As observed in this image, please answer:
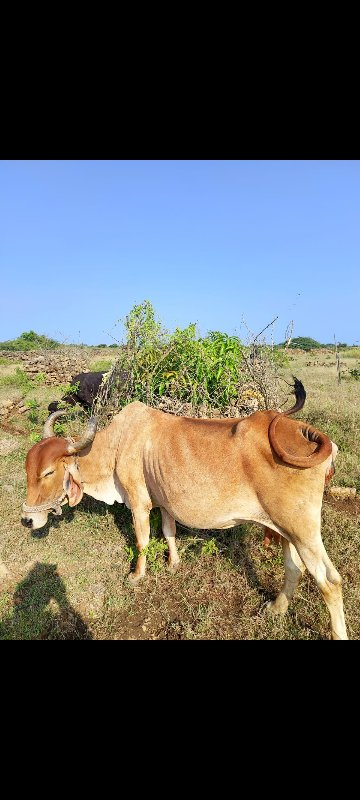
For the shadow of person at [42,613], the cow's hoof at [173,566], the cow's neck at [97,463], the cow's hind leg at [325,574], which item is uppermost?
the cow's neck at [97,463]

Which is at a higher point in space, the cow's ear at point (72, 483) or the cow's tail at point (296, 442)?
the cow's tail at point (296, 442)

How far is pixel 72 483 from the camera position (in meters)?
4.27

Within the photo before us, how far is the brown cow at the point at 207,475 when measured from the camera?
9.92 ft

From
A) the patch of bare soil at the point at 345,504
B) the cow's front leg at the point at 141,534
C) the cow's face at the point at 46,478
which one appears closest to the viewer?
the cow's face at the point at 46,478

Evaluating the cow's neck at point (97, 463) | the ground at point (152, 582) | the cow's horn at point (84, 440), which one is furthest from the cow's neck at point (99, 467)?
the ground at point (152, 582)

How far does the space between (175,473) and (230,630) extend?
1521mm

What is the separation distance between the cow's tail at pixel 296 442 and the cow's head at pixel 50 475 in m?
1.91

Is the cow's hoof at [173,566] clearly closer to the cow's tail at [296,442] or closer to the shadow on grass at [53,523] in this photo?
the shadow on grass at [53,523]

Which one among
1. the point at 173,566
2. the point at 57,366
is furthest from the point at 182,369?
the point at 57,366

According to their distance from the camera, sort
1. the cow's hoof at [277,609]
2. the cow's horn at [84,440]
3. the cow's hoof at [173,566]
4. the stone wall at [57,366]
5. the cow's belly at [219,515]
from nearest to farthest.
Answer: the cow's belly at [219,515] → the cow's hoof at [277,609] → the cow's horn at [84,440] → the cow's hoof at [173,566] → the stone wall at [57,366]

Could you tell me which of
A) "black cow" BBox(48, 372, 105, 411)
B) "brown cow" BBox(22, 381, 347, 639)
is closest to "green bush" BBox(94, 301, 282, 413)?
"brown cow" BBox(22, 381, 347, 639)

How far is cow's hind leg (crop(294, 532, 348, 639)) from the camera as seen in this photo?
9.87 feet
